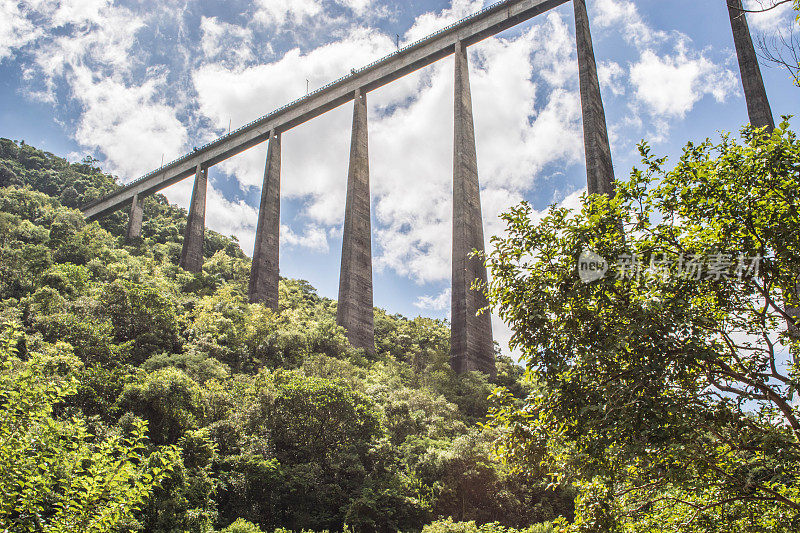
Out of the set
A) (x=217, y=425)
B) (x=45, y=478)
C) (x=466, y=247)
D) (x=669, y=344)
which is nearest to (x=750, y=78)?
(x=466, y=247)

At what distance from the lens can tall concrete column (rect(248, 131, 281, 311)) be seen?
34.8m

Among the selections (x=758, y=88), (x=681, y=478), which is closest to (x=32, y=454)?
(x=681, y=478)

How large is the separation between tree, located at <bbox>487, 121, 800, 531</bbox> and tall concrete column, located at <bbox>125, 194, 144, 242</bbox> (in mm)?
48596

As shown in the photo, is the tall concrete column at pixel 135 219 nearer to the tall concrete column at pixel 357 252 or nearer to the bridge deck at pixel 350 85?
the bridge deck at pixel 350 85

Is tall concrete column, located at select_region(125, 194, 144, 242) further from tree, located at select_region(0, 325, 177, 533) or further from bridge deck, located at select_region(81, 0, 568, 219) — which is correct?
tree, located at select_region(0, 325, 177, 533)

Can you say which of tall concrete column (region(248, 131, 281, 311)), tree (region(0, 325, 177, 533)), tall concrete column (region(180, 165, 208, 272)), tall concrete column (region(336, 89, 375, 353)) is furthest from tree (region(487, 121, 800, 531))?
tall concrete column (region(180, 165, 208, 272))

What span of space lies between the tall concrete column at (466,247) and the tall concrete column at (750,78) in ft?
40.2

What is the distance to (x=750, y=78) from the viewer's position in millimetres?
19172

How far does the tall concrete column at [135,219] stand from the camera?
161ft

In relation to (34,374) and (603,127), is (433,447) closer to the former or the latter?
(34,374)

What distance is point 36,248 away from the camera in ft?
96.6

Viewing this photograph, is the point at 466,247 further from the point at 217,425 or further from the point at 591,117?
the point at 217,425

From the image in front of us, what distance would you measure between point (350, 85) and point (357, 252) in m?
12.2

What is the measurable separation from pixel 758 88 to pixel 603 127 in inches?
267
